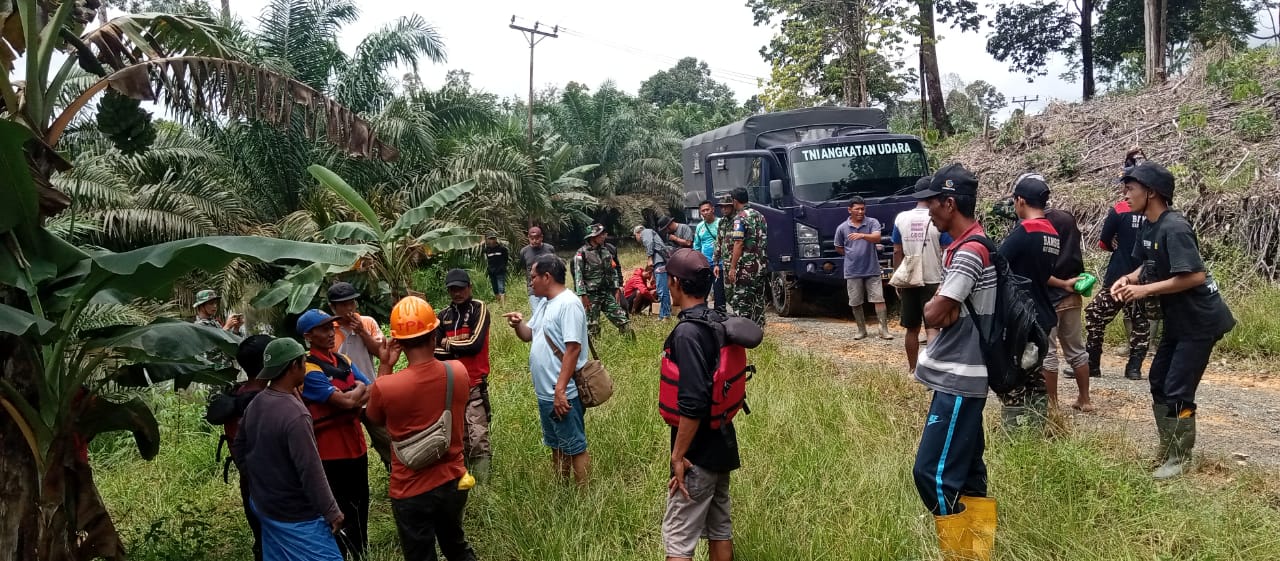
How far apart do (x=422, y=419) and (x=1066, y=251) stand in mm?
4595

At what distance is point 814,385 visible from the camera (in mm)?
7008

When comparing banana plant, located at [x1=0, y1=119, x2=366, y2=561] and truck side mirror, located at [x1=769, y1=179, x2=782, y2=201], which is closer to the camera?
banana plant, located at [x1=0, y1=119, x2=366, y2=561]

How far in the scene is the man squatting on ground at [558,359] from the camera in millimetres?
5027

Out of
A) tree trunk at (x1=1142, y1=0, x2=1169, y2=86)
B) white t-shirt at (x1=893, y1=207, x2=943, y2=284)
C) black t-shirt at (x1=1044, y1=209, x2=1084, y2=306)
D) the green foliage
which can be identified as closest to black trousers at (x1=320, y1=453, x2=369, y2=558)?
white t-shirt at (x1=893, y1=207, x2=943, y2=284)

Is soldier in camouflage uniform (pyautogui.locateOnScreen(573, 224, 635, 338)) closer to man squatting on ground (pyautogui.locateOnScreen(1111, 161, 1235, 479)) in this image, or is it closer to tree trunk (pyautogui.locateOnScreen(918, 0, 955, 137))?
man squatting on ground (pyautogui.locateOnScreen(1111, 161, 1235, 479))

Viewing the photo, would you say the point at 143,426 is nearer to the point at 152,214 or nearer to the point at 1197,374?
the point at 1197,374

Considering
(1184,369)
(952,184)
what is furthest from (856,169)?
(952,184)

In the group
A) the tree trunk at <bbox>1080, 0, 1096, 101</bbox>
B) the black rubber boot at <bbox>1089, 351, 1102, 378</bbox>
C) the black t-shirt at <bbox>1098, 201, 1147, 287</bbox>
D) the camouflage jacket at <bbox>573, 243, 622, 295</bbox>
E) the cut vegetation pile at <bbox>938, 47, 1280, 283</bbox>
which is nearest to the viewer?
the black t-shirt at <bbox>1098, 201, 1147, 287</bbox>

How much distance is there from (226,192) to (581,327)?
33.7ft

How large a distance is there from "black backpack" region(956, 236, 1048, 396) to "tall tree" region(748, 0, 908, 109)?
19.8 meters

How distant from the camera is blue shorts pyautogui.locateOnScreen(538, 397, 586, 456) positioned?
525 centimetres

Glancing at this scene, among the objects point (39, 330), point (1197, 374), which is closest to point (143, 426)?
point (39, 330)

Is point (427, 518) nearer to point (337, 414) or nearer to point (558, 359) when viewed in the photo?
point (337, 414)

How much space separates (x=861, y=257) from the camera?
9.52 m
